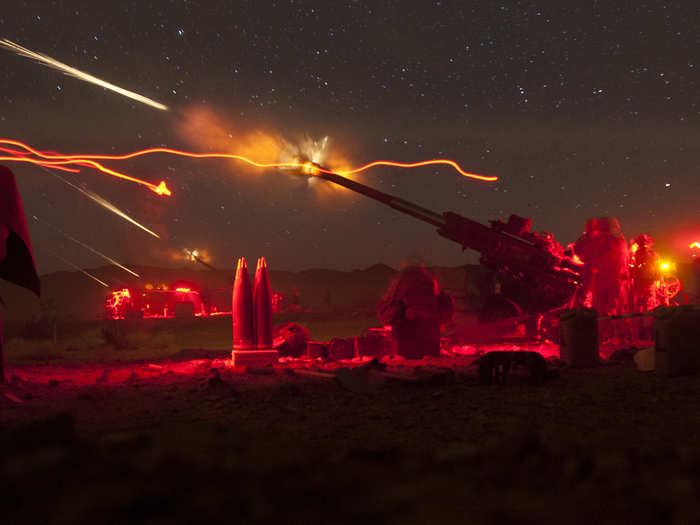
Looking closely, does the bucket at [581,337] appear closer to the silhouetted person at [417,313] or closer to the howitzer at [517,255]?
the silhouetted person at [417,313]

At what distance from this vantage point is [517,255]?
1516 centimetres

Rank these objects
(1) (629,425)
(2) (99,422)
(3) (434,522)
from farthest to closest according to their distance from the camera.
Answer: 1. (2) (99,422)
2. (1) (629,425)
3. (3) (434,522)

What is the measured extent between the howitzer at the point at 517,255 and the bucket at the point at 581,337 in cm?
529

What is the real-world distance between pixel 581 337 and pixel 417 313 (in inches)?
136

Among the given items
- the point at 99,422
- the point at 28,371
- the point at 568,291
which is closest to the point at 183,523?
the point at 99,422

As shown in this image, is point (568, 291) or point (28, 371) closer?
point (28, 371)

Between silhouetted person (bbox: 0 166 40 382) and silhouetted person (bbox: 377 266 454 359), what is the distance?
689 centimetres

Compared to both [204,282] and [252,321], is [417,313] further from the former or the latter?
[204,282]

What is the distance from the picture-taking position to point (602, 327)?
1534 cm

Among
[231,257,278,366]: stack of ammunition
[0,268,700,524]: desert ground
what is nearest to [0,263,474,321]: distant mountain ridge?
[231,257,278,366]: stack of ammunition

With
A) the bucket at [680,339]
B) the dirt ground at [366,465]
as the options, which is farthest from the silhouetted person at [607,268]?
the dirt ground at [366,465]

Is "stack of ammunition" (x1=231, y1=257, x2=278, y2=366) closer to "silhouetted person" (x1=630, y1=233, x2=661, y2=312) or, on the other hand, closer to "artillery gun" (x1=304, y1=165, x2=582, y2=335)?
"artillery gun" (x1=304, y1=165, x2=582, y2=335)

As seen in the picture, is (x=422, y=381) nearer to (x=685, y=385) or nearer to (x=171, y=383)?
(x=685, y=385)

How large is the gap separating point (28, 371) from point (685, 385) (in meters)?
11.5
